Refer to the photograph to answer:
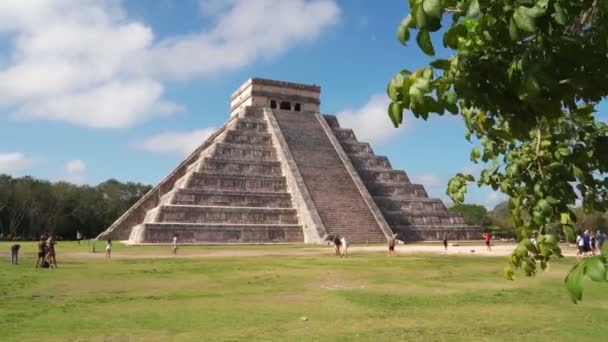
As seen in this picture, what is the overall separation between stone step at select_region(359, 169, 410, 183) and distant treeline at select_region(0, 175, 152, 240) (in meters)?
33.2

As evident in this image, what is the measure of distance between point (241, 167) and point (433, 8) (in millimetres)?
37134

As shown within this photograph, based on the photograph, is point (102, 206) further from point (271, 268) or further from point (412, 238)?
point (271, 268)

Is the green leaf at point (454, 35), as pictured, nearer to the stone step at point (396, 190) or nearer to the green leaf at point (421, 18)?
the green leaf at point (421, 18)

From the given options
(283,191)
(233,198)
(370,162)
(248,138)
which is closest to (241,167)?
(283,191)

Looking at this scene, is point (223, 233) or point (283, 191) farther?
point (283, 191)

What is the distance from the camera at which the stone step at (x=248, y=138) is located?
41.4m

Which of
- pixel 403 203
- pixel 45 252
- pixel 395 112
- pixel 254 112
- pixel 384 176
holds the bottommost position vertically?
pixel 45 252

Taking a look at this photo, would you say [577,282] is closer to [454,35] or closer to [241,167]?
[454,35]

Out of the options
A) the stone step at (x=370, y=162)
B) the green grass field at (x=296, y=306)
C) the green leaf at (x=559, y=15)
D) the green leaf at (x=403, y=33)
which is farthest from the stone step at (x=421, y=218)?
the green leaf at (x=559, y=15)

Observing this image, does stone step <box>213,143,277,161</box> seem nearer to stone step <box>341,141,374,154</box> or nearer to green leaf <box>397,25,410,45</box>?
stone step <box>341,141,374,154</box>

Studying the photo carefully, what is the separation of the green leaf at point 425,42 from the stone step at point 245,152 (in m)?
37.3

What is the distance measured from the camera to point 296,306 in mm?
9328

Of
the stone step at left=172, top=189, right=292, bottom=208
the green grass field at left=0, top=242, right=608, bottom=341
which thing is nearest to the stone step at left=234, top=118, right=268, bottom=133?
the stone step at left=172, top=189, right=292, bottom=208

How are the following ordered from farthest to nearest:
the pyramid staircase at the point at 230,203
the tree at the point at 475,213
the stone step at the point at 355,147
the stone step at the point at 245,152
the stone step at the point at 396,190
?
the tree at the point at 475,213 < the stone step at the point at 355,147 < the stone step at the point at 396,190 < the stone step at the point at 245,152 < the pyramid staircase at the point at 230,203
